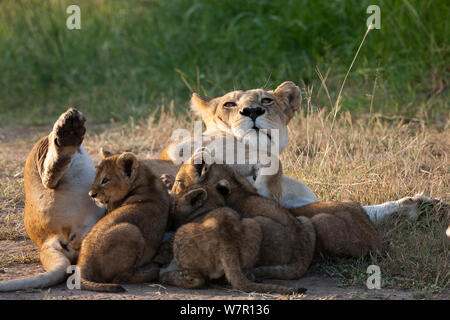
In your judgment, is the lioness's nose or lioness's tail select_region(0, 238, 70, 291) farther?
the lioness's nose

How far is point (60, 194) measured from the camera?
5.34 m

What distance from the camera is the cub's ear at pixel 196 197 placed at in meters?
5.05

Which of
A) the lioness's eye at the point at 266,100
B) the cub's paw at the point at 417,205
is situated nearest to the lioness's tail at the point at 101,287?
the lioness's eye at the point at 266,100

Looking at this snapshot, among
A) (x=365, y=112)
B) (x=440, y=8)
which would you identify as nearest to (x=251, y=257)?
(x=365, y=112)

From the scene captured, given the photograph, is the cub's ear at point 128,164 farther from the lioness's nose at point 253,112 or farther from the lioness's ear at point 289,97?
the lioness's ear at point 289,97

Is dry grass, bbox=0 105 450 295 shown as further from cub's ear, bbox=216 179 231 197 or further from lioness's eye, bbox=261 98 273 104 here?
lioness's eye, bbox=261 98 273 104

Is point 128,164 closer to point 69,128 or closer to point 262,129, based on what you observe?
point 69,128

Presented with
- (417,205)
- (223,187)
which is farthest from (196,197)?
(417,205)

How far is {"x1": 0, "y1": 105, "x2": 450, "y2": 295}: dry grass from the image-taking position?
507 centimetres

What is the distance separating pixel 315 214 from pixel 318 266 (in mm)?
382

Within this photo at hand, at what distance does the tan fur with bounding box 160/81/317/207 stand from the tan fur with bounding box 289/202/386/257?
1.60 feet

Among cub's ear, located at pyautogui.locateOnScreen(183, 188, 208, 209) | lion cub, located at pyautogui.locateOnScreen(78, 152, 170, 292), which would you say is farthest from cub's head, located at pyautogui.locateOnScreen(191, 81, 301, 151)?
lion cub, located at pyautogui.locateOnScreen(78, 152, 170, 292)
